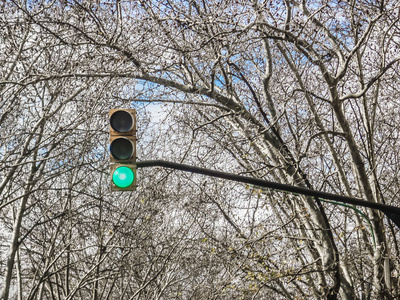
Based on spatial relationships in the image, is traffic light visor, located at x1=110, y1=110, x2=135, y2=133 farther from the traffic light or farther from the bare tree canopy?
the bare tree canopy

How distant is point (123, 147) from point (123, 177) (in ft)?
0.84

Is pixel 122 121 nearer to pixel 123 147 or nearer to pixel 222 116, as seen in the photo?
pixel 123 147

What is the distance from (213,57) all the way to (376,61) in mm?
4034

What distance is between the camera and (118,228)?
13.0 metres

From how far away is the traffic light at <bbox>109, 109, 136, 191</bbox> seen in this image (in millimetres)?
4301

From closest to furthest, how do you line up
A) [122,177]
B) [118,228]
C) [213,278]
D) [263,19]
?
[122,177]
[263,19]
[118,228]
[213,278]

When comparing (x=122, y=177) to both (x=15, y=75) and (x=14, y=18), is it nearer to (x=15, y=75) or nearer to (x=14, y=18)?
(x=14, y=18)

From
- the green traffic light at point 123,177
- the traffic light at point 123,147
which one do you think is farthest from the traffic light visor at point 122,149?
the green traffic light at point 123,177

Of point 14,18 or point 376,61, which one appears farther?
point 376,61

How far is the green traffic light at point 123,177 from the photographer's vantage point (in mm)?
4285

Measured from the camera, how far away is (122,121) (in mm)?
4336


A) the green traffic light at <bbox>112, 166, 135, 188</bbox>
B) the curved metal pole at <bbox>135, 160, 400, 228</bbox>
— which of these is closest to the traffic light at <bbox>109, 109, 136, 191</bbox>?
the green traffic light at <bbox>112, 166, 135, 188</bbox>

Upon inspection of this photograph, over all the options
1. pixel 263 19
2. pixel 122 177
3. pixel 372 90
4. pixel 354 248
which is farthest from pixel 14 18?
pixel 354 248

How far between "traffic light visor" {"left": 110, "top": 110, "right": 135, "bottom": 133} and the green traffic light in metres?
0.33
